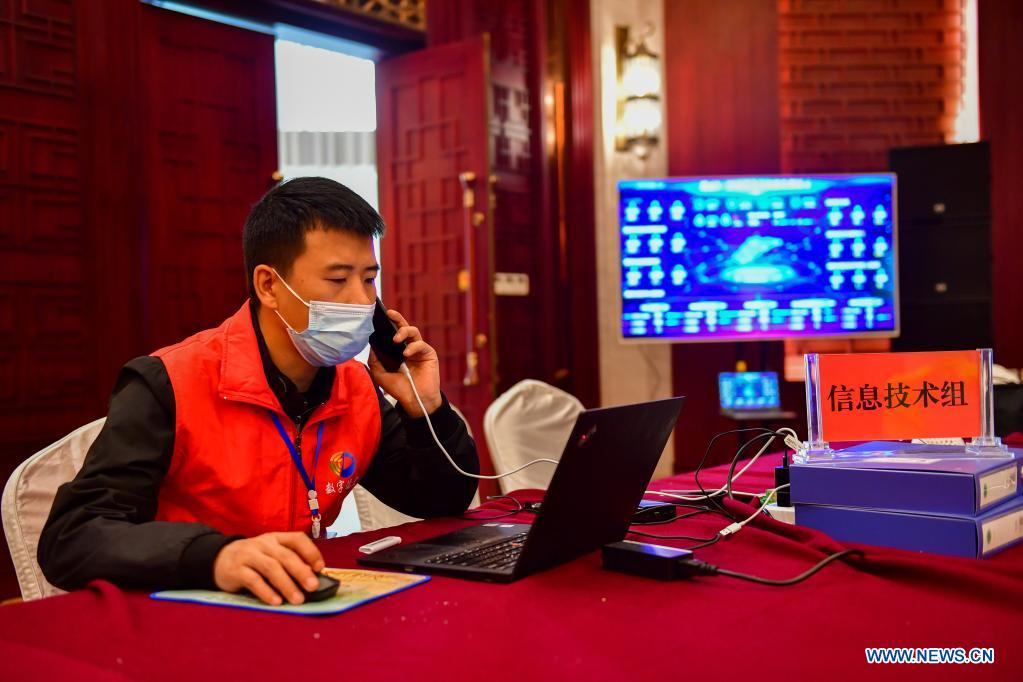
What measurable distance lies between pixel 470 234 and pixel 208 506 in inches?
135

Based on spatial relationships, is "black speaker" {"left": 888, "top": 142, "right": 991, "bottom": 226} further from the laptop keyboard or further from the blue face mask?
the laptop keyboard

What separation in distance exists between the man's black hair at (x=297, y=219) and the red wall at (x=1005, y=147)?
4.50 meters

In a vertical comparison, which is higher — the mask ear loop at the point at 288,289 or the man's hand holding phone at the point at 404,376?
the mask ear loop at the point at 288,289

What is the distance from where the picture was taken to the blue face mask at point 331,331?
143 cm

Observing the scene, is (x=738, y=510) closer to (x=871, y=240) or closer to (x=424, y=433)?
(x=424, y=433)

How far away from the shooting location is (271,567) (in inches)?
37.0

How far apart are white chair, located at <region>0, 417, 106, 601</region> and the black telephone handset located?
18.3 inches

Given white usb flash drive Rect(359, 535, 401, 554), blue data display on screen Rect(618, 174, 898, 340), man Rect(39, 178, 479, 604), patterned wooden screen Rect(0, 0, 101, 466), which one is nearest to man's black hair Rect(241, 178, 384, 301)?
man Rect(39, 178, 479, 604)

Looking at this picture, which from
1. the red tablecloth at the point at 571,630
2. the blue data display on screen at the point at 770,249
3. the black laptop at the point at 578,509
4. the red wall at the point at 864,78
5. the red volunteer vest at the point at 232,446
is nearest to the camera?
the red tablecloth at the point at 571,630

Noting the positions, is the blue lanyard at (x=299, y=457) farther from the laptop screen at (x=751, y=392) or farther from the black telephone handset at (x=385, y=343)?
the laptop screen at (x=751, y=392)

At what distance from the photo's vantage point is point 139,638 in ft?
2.77

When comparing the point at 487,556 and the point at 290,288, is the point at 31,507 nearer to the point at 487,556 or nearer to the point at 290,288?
the point at 290,288

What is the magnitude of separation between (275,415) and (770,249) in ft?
11.9

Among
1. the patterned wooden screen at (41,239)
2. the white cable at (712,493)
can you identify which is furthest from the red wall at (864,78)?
the white cable at (712,493)
